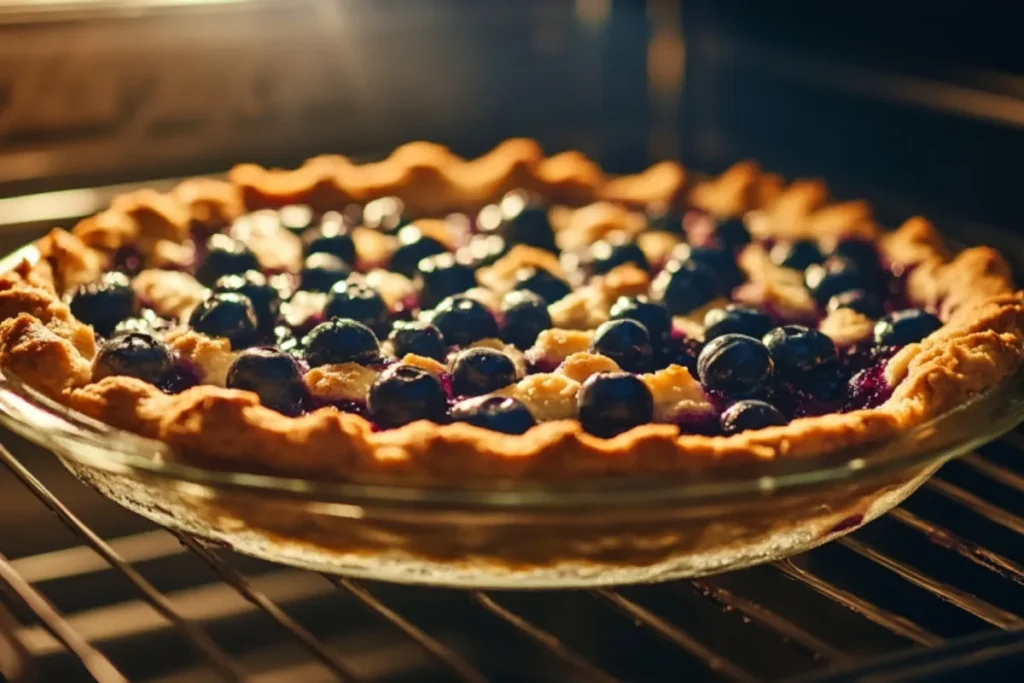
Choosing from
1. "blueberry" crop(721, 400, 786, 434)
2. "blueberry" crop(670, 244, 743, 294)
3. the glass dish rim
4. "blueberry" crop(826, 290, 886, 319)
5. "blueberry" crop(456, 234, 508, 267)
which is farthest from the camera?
"blueberry" crop(456, 234, 508, 267)

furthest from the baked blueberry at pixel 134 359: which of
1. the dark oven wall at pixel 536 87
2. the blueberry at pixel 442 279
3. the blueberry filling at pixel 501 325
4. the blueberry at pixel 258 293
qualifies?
the dark oven wall at pixel 536 87

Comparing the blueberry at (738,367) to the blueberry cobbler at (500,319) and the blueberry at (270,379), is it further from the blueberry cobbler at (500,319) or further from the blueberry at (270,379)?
the blueberry at (270,379)

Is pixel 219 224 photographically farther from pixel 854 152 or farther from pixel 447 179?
pixel 854 152

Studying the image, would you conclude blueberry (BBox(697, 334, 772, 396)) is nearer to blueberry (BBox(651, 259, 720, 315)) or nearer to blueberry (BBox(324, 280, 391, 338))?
blueberry (BBox(651, 259, 720, 315))

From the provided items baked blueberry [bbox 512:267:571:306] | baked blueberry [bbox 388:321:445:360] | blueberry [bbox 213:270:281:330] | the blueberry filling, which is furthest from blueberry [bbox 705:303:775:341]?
blueberry [bbox 213:270:281:330]

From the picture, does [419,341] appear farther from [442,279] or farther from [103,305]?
[103,305]
